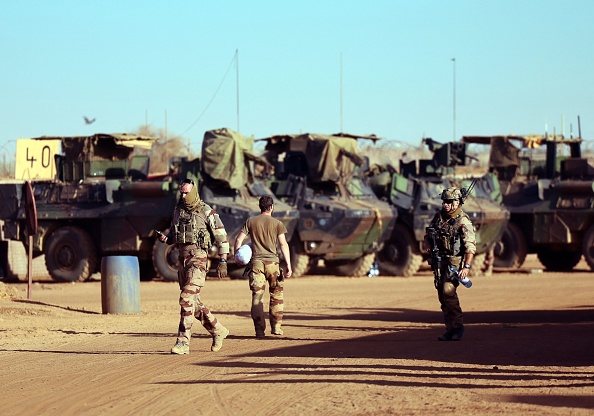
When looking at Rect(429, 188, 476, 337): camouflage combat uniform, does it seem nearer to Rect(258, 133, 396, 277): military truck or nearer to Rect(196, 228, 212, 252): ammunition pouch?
Rect(196, 228, 212, 252): ammunition pouch

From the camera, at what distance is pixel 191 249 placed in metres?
11.8

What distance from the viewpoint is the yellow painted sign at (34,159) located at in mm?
24281

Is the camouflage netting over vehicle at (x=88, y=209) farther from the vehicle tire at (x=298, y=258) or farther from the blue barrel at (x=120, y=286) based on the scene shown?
the blue barrel at (x=120, y=286)

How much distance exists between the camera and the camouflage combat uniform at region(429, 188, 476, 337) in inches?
504

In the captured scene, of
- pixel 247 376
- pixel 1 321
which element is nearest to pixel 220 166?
pixel 1 321

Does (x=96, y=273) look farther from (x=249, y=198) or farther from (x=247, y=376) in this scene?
(x=247, y=376)

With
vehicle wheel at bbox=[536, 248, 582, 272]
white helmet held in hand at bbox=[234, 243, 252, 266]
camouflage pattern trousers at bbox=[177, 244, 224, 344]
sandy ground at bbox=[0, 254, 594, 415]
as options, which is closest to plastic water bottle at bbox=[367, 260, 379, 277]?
vehicle wheel at bbox=[536, 248, 582, 272]

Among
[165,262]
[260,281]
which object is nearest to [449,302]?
[260,281]

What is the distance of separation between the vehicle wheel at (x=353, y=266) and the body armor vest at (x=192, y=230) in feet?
49.6

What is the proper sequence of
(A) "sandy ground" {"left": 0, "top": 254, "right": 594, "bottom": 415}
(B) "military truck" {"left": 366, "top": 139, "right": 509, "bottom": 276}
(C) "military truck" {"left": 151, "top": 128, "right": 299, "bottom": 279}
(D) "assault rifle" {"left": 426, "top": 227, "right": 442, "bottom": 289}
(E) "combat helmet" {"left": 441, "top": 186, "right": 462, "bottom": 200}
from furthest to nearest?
(B) "military truck" {"left": 366, "top": 139, "right": 509, "bottom": 276} → (C) "military truck" {"left": 151, "top": 128, "right": 299, "bottom": 279} → (D) "assault rifle" {"left": 426, "top": 227, "right": 442, "bottom": 289} → (E) "combat helmet" {"left": 441, "top": 186, "right": 462, "bottom": 200} → (A) "sandy ground" {"left": 0, "top": 254, "right": 594, "bottom": 415}

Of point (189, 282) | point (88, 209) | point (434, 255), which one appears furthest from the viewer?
point (88, 209)

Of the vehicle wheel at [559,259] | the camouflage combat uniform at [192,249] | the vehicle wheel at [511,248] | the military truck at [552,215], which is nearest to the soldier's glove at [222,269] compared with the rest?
the camouflage combat uniform at [192,249]

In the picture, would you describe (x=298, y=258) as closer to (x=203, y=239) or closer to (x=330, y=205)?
(x=330, y=205)

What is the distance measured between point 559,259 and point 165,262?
32.5 feet
